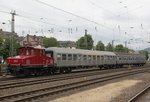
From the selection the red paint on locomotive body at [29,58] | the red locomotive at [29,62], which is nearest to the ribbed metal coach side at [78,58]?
the red locomotive at [29,62]

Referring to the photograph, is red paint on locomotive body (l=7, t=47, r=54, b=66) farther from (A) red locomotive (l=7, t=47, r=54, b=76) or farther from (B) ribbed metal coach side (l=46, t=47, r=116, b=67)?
(B) ribbed metal coach side (l=46, t=47, r=116, b=67)

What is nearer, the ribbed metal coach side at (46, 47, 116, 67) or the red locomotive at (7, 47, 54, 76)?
the red locomotive at (7, 47, 54, 76)

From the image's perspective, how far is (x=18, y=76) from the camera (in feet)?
102

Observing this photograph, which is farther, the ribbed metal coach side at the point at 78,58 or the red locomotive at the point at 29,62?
the ribbed metal coach side at the point at 78,58

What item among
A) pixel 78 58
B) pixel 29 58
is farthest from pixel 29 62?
pixel 78 58

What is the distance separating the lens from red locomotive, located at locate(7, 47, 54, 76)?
2891 cm

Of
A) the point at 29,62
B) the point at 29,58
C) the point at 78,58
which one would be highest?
the point at 78,58

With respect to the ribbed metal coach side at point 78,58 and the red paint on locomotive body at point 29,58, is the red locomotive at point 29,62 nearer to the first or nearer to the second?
the red paint on locomotive body at point 29,58

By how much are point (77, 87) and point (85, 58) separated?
917 inches

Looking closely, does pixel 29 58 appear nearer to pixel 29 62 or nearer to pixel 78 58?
pixel 29 62

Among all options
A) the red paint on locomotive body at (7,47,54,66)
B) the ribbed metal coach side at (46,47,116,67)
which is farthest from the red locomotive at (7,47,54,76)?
the ribbed metal coach side at (46,47,116,67)

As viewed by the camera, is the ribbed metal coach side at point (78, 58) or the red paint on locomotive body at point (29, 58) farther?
the ribbed metal coach side at point (78, 58)

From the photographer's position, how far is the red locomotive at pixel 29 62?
2891 centimetres

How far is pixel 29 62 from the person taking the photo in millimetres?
29594
